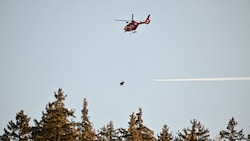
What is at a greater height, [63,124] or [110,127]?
[110,127]

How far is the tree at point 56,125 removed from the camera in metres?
47.0

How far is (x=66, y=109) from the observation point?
4762 centimetres

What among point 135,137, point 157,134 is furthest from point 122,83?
point 157,134

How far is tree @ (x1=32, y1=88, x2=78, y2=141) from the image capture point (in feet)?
154

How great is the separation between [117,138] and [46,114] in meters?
21.9

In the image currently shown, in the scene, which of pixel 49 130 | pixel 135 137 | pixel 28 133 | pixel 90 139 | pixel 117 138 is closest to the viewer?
pixel 49 130

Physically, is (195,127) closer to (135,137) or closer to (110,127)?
(135,137)

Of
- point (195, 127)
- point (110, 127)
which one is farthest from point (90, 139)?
point (195, 127)

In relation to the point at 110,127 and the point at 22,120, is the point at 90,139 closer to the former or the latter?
the point at 110,127

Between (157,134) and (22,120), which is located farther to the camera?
(157,134)

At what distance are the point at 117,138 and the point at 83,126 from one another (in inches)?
243

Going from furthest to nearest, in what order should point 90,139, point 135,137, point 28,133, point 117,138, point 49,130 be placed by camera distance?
point 117,138
point 90,139
point 135,137
point 28,133
point 49,130

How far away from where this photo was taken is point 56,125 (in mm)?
47000

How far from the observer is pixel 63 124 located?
47344mm
